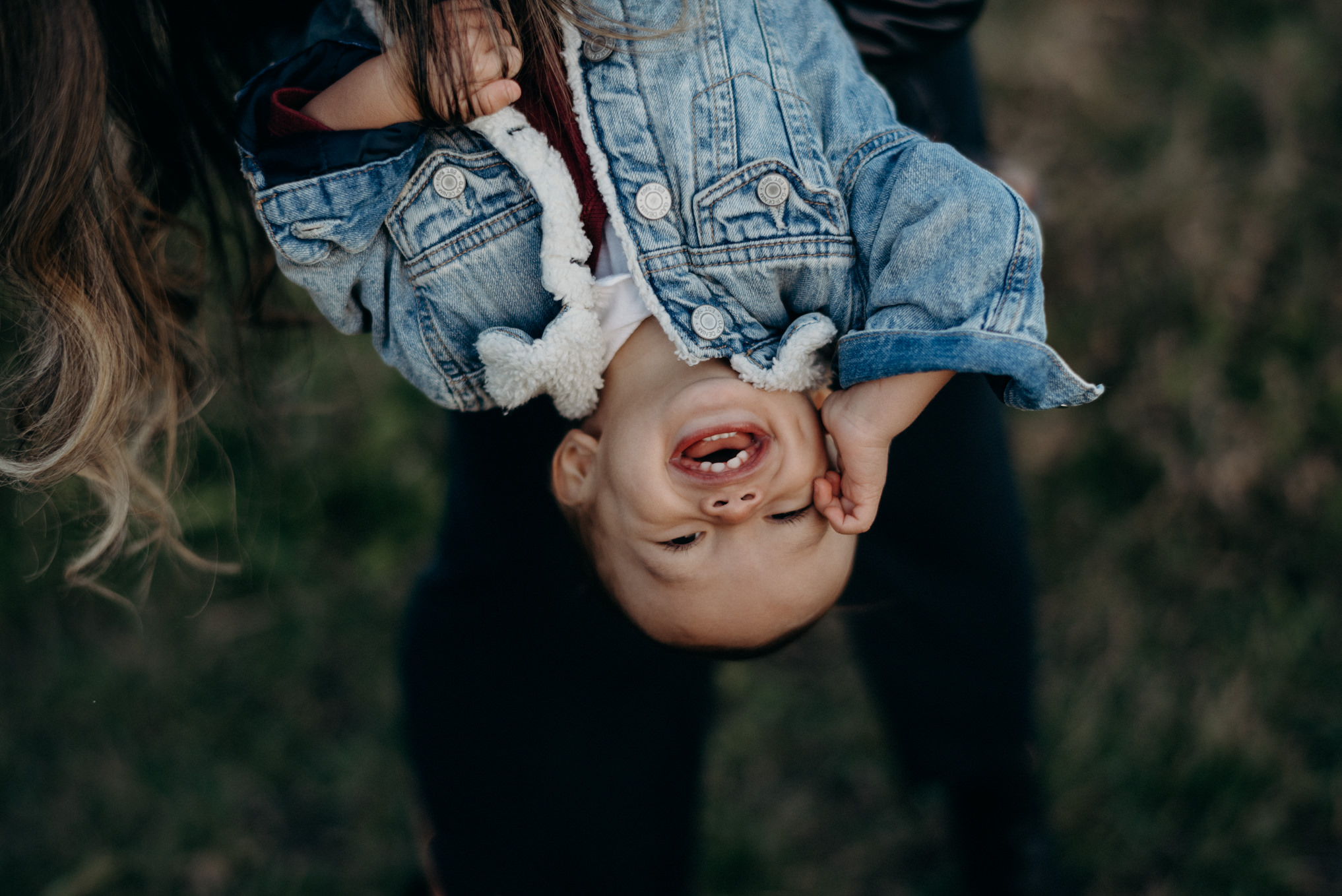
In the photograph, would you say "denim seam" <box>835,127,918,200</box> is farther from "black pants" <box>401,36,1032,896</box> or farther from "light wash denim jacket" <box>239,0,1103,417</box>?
"black pants" <box>401,36,1032,896</box>

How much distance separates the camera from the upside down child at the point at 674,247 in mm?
1014

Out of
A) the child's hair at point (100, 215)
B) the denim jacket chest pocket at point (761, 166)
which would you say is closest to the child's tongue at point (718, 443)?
the denim jacket chest pocket at point (761, 166)

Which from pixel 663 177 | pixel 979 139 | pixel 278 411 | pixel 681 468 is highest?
pixel 663 177

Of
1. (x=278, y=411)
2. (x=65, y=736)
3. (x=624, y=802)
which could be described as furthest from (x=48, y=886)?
(x=624, y=802)

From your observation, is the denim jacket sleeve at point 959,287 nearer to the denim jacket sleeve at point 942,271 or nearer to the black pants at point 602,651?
the denim jacket sleeve at point 942,271

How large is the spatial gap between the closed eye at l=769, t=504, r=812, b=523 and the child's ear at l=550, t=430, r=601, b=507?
25 cm

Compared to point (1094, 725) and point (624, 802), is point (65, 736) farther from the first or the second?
point (1094, 725)

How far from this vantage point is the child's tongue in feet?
3.65

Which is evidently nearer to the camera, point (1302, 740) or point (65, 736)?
point (1302, 740)

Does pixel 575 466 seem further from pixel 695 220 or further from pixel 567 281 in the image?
pixel 695 220

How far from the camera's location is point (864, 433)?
110cm

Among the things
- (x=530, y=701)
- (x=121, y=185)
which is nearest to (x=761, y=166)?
(x=121, y=185)

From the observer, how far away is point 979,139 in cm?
140

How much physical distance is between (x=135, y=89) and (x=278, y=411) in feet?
3.50
